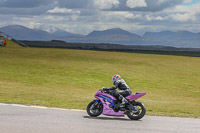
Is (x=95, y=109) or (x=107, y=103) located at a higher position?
(x=107, y=103)

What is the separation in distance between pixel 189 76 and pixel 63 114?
34.0 metres

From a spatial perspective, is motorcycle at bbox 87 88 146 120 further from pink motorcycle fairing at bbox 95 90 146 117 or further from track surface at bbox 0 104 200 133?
track surface at bbox 0 104 200 133

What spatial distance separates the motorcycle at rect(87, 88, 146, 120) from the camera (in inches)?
490

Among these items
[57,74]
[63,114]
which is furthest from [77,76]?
[63,114]

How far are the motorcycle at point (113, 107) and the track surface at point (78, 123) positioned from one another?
22 cm

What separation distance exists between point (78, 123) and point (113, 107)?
6.72ft

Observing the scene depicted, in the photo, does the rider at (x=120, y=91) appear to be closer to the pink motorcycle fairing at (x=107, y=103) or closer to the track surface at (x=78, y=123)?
the pink motorcycle fairing at (x=107, y=103)

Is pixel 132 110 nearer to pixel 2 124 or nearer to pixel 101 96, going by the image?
pixel 101 96

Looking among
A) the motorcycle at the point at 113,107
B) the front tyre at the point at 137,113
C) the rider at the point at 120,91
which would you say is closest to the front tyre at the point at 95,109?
the motorcycle at the point at 113,107

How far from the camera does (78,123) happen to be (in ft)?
36.8

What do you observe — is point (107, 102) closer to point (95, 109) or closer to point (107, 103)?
point (107, 103)

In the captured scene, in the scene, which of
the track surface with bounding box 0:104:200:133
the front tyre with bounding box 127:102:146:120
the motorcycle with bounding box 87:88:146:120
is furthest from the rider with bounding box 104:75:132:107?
the track surface with bounding box 0:104:200:133

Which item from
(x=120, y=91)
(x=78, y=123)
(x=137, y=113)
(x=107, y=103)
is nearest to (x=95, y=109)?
(x=107, y=103)

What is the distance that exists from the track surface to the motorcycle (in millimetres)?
222
